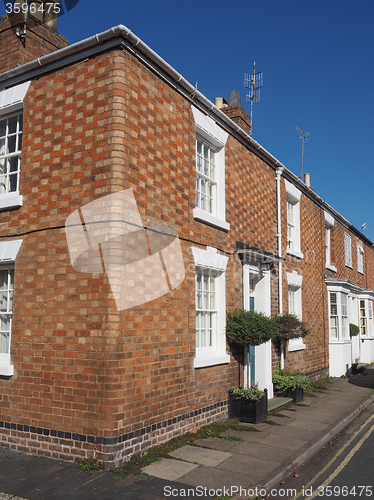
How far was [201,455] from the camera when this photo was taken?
654 cm

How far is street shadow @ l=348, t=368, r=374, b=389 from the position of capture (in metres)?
14.1

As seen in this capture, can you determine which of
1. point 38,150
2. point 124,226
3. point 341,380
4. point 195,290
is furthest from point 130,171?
point 341,380

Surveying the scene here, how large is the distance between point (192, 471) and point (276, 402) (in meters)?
4.88

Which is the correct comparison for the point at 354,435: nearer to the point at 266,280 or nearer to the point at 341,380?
the point at 266,280

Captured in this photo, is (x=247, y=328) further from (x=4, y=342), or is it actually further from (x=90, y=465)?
(x=4, y=342)

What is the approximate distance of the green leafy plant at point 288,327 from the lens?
11141 mm

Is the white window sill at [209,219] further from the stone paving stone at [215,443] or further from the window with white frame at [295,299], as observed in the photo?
the window with white frame at [295,299]

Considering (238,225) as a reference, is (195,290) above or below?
below

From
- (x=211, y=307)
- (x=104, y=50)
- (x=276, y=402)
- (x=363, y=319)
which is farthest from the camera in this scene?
(x=363, y=319)

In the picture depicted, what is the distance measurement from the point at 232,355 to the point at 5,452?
4561 millimetres

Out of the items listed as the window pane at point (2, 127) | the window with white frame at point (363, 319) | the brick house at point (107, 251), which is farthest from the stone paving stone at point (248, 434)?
the window with white frame at point (363, 319)

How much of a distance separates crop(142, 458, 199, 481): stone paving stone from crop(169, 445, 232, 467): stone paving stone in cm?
20

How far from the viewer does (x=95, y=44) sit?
22.1ft

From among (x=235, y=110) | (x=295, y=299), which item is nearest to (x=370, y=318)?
(x=295, y=299)
